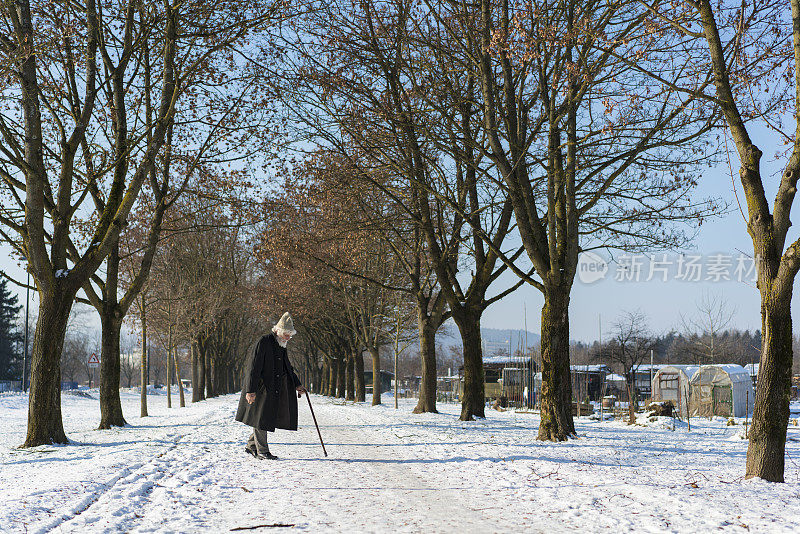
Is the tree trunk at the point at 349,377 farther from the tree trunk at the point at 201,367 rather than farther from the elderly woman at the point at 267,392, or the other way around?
the elderly woman at the point at 267,392

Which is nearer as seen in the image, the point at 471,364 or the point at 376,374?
the point at 471,364

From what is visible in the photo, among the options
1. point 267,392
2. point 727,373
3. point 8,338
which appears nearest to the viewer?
point 267,392

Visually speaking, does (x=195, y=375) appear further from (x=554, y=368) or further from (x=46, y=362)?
(x=554, y=368)

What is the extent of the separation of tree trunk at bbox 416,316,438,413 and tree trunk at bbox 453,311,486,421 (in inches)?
117

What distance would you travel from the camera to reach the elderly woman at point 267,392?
9617 millimetres

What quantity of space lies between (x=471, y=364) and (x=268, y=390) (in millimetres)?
→ 9560

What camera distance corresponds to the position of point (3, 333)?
7606cm

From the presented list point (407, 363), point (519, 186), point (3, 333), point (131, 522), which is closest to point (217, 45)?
point (519, 186)

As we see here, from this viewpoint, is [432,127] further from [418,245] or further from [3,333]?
[3,333]

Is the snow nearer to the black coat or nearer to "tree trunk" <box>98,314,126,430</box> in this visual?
the black coat

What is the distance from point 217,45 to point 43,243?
563 centimetres

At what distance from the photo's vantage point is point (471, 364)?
730 inches

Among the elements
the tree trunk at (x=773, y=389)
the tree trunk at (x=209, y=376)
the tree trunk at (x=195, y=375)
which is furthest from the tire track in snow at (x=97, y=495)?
the tree trunk at (x=209, y=376)

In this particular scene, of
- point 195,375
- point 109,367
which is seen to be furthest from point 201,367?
point 109,367
